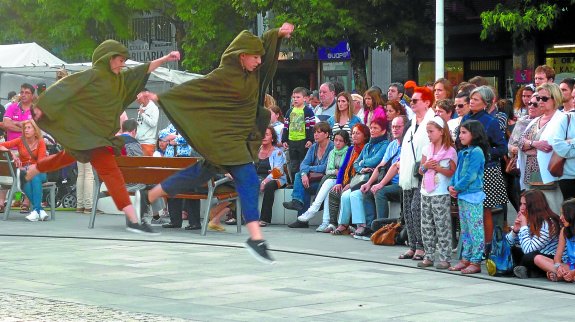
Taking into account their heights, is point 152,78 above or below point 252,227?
above

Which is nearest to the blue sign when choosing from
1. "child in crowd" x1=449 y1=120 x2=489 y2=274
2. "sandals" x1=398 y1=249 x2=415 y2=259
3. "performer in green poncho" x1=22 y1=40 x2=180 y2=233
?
"sandals" x1=398 y1=249 x2=415 y2=259

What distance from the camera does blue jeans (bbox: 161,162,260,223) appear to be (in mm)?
10820

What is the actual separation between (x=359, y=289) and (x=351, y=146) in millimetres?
5321

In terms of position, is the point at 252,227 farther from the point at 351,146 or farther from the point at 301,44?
the point at 301,44

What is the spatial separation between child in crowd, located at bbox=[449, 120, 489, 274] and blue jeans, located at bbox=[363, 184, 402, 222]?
2.53 meters

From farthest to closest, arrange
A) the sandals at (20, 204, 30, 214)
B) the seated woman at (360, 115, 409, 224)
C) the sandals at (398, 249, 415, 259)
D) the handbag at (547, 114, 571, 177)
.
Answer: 1. the sandals at (20, 204, 30, 214)
2. the seated woman at (360, 115, 409, 224)
3. the sandals at (398, 249, 415, 259)
4. the handbag at (547, 114, 571, 177)

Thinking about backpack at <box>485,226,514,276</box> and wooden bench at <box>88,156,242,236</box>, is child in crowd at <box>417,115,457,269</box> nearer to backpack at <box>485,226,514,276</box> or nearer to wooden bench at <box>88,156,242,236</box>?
backpack at <box>485,226,514,276</box>

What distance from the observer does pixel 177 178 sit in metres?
11.0

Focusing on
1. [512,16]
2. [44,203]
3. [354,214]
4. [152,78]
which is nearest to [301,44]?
[152,78]

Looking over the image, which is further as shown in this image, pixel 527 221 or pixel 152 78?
pixel 152 78

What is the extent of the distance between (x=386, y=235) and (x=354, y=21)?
13.3 m

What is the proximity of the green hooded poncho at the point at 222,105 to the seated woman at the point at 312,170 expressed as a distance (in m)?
6.35

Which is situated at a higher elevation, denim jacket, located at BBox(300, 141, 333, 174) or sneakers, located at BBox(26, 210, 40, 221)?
denim jacket, located at BBox(300, 141, 333, 174)

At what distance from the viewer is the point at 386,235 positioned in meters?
15.0
